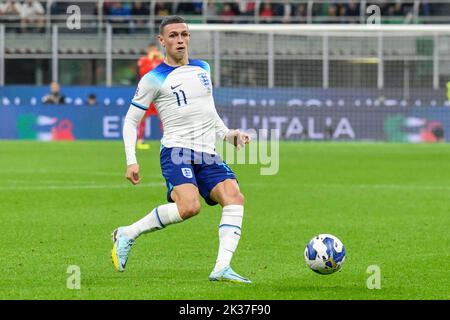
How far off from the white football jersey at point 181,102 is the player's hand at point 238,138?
0.16 m

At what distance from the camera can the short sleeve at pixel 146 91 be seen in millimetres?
9875

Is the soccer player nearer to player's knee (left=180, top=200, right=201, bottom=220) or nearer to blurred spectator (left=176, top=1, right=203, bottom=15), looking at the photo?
player's knee (left=180, top=200, right=201, bottom=220)

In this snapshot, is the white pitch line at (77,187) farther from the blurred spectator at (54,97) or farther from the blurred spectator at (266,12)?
the blurred spectator at (266,12)

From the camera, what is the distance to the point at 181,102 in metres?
9.95

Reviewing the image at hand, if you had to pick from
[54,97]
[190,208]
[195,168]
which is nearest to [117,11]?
[54,97]

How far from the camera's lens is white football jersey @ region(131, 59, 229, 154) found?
9.91m

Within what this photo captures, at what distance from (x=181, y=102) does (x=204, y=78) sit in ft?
0.98

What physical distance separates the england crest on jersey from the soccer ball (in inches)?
65.0

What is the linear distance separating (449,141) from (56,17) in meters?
13.9

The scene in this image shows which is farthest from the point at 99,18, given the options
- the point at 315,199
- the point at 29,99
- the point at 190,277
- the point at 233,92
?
the point at 190,277

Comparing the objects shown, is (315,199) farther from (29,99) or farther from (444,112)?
(29,99)

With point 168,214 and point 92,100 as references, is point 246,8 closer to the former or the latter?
point 92,100

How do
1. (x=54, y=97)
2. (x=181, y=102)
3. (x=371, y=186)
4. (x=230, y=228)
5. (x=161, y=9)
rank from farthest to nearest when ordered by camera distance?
1. (x=161, y=9)
2. (x=54, y=97)
3. (x=371, y=186)
4. (x=181, y=102)
5. (x=230, y=228)

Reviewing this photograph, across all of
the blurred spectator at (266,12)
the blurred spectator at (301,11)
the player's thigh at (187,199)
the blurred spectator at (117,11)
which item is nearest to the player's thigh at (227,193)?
the player's thigh at (187,199)
